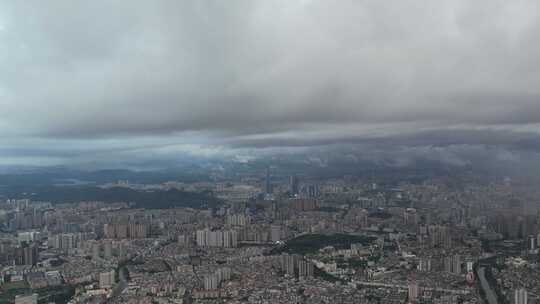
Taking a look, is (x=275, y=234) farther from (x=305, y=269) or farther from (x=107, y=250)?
(x=107, y=250)

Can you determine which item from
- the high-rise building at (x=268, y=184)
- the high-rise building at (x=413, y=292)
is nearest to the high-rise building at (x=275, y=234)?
the high-rise building at (x=413, y=292)

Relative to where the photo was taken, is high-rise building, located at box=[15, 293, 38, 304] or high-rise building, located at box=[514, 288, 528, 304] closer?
high-rise building, located at box=[514, 288, 528, 304]

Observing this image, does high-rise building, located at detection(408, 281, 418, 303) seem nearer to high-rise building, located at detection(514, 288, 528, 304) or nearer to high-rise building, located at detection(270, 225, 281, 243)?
high-rise building, located at detection(514, 288, 528, 304)

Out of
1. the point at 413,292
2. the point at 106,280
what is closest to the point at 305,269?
the point at 413,292

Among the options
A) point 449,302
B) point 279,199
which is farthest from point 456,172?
point 449,302

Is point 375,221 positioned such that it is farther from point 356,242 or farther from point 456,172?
point 456,172

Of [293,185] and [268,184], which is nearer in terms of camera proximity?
[293,185]

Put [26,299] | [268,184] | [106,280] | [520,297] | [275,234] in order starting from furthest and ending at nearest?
[268,184], [275,234], [106,280], [26,299], [520,297]

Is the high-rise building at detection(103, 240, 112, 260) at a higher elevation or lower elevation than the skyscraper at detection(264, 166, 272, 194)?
lower

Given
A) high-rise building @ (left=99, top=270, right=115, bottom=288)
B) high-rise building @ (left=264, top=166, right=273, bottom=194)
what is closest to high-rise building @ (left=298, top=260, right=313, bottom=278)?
high-rise building @ (left=99, top=270, right=115, bottom=288)

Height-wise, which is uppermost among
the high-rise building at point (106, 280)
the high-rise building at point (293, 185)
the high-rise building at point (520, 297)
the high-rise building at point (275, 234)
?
the high-rise building at point (293, 185)

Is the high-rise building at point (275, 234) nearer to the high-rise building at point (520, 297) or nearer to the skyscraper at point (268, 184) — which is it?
the high-rise building at point (520, 297)
